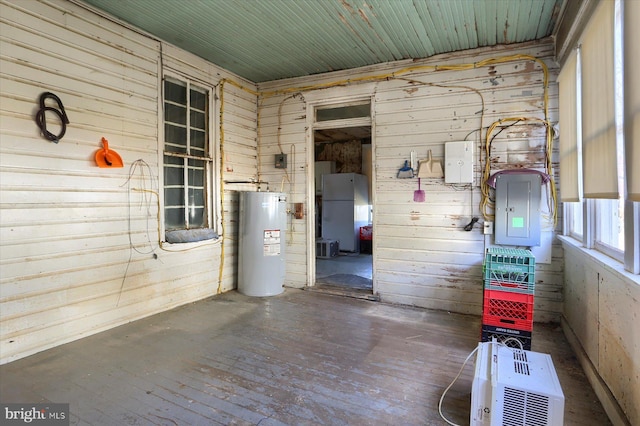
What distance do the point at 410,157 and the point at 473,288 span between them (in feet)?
A: 5.64

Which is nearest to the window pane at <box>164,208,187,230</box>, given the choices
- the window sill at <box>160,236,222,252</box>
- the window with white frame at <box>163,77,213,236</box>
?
the window with white frame at <box>163,77,213,236</box>

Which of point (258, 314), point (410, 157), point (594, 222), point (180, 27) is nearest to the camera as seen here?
point (594, 222)

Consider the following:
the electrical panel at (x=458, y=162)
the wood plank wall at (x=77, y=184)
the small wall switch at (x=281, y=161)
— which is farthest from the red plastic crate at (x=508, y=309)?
the wood plank wall at (x=77, y=184)

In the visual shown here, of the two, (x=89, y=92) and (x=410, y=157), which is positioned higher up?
(x=89, y=92)

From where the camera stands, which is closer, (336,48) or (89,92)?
(89,92)

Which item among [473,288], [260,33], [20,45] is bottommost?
[473,288]

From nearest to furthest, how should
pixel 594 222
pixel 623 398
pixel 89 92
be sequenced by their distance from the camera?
pixel 623 398, pixel 594 222, pixel 89 92

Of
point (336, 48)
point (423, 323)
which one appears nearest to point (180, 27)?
point (336, 48)

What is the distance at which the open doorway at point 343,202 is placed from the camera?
722 cm

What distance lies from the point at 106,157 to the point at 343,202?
558 cm

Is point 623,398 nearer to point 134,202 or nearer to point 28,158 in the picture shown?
point 134,202

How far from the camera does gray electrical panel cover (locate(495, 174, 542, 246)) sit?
3.57m

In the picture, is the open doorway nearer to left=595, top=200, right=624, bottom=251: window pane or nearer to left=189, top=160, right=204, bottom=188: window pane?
left=189, top=160, right=204, bottom=188: window pane

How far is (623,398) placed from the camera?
1.86 meters
